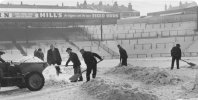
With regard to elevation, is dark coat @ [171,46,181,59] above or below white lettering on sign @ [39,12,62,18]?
below

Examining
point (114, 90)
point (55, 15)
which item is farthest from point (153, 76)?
point (55, 15)

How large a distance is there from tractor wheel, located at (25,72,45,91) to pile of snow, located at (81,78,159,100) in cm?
226

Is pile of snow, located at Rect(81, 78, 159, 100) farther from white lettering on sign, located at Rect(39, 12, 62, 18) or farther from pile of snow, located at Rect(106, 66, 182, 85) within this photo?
white lettering on sign, located at Rect(39, 12, 62, 18)

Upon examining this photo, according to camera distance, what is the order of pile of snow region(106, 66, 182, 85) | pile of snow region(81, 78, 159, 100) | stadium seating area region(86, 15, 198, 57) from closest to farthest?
pile of snow region(81, 78, 159, 100) → pile of snow region(106, 66, 182, 85) → stadium seating area region(86, 15, 198, 57)

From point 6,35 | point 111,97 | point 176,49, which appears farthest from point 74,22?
point 111,97

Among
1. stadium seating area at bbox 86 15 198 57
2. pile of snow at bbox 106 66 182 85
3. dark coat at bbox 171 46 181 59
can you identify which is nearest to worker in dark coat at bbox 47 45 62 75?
pile of snow at bbox 106 66 182 85

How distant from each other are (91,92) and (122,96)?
5.08ft

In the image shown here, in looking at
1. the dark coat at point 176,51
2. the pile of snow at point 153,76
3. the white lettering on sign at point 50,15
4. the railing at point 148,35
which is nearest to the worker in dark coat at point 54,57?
the pile of snow at point 153,76

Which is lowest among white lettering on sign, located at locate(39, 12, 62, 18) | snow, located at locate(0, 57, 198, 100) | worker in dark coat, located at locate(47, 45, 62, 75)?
snow, located at locate(0, 57, 198, 100)

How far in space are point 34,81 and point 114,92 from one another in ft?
12.5

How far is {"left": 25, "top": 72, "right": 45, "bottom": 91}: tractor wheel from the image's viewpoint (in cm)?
1114

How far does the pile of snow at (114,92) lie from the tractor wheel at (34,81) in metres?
2.26

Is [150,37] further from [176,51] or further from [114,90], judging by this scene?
[114,90]

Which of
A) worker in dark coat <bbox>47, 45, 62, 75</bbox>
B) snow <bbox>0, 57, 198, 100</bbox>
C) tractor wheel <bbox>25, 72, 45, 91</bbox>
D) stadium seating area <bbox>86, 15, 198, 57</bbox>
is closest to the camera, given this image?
snow <bbox>0, 57, 198, 100</bbox>
